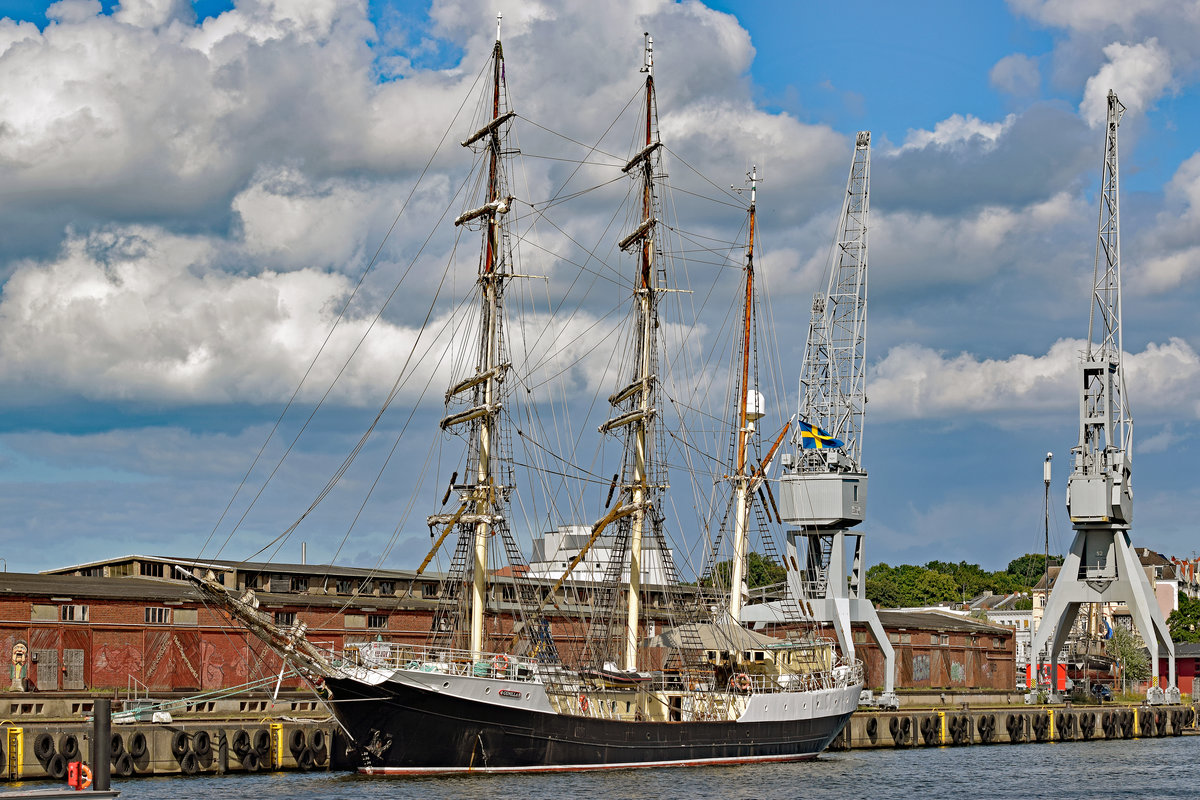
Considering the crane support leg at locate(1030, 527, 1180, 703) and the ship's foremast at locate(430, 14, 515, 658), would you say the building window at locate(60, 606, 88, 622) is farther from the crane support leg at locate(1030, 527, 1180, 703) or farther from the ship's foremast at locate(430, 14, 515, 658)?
the crane support leg at locate(1030, 527, 1180, 703)

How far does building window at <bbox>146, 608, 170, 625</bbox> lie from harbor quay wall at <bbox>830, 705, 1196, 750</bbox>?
35.0m

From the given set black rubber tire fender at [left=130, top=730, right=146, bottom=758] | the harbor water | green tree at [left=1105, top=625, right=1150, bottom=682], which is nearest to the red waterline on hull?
the harbor water

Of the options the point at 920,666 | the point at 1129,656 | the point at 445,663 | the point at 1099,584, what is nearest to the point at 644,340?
the point at 445,663

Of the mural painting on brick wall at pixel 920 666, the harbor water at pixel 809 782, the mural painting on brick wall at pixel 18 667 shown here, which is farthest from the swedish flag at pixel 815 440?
the mural painting on brick wall at pixel 18 667

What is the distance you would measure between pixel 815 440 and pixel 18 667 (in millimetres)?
53256

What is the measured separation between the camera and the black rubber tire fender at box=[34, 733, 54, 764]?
163 feet

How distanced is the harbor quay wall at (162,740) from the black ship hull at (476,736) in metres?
2.39

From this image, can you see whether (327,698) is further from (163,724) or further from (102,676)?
(102,676)

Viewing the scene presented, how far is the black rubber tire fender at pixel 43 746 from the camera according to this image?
49.6 m

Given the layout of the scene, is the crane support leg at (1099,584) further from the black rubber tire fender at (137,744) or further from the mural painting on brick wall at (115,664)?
the black rubber tire fender at (137,744)

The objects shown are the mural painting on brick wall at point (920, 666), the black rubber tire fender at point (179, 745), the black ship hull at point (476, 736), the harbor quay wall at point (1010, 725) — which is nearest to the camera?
the black ship hull at point (476, 736)

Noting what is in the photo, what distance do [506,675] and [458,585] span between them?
1013 centimetres

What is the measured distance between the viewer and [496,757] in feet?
177

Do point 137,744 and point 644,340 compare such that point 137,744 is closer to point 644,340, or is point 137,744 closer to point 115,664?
point 115,664
